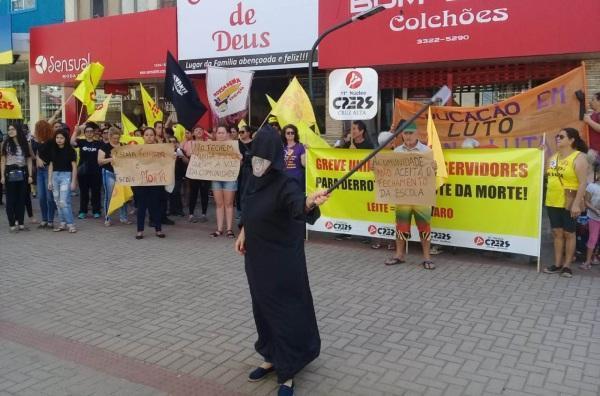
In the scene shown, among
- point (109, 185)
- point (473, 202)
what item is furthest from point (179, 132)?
point (473, 202)

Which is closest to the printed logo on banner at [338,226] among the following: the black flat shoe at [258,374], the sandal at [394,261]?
the sandal at [394,261]

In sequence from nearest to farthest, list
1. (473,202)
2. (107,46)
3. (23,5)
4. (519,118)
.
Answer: (473,202) < (519,118) < (107,46) < (23,5)

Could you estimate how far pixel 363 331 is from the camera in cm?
503

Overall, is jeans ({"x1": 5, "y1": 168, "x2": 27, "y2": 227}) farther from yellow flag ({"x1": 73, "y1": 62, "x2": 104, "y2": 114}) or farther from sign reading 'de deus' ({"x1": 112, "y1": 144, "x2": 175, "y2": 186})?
yellow flag ({"x1": 73, "y1": 62, "x2": 104, "y2": 114})

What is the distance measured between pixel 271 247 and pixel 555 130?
5.36 m

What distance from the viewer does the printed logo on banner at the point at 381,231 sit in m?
8.16

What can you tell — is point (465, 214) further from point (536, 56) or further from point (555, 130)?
point (536, 56)

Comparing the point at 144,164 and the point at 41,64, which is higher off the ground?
the point at 41,64

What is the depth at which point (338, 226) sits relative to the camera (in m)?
8.70

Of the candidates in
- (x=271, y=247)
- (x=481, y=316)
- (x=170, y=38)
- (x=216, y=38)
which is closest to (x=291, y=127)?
(x=481, y=316)

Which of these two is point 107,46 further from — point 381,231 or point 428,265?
point 428,265

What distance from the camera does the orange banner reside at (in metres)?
7.45

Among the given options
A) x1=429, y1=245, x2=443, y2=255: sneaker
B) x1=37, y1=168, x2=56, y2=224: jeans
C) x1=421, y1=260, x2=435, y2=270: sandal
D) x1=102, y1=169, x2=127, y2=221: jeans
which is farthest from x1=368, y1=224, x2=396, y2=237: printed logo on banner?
x1=37, y1=168, x2=56, y2=224: jeans

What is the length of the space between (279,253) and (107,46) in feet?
45.1
